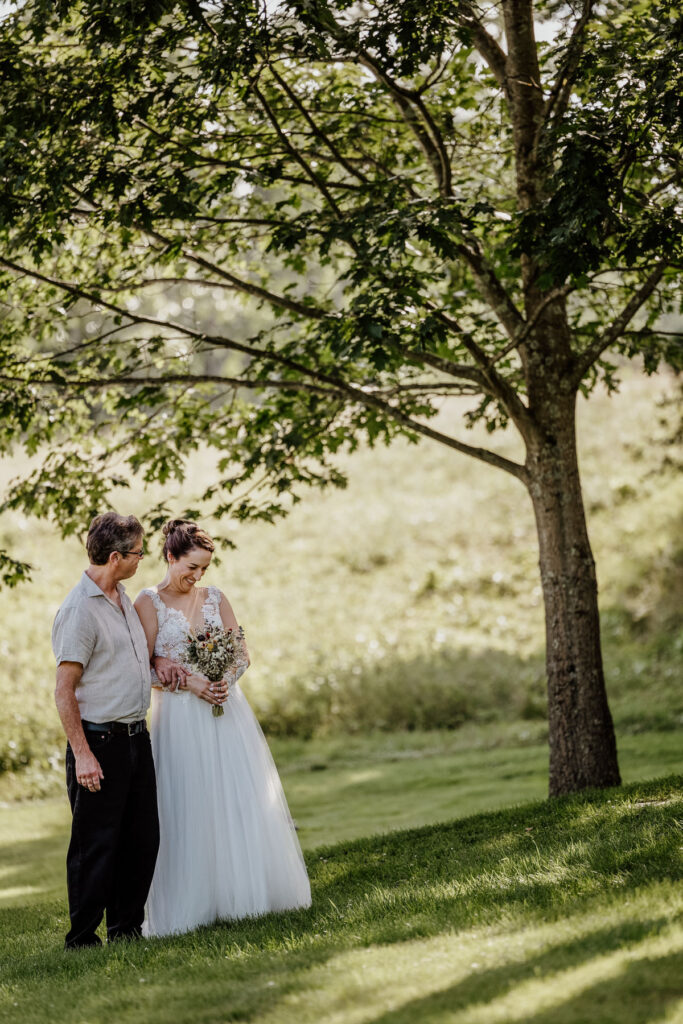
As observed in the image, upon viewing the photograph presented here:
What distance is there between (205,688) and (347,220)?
10.5 feet

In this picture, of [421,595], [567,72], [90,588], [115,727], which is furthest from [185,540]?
[421,595]

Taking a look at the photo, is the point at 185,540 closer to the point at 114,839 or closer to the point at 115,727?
the point at 115,727

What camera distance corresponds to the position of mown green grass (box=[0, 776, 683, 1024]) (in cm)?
374

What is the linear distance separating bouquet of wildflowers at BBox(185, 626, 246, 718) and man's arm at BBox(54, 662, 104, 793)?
654 mm

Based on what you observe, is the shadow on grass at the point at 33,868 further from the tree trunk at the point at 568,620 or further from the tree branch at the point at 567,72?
the tree branch at the point at 567,72

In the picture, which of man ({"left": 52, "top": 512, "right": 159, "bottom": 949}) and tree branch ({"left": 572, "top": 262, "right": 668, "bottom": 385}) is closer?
man ({"left": 52, "top": 512, "right": 159, "bottom": 949})

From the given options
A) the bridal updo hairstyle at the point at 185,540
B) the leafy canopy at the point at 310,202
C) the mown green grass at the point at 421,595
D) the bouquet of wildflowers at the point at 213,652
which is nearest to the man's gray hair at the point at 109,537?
the bridal updo hairstyle at the point at 185,540

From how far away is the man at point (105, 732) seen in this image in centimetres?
535

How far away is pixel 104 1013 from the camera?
4.25 m

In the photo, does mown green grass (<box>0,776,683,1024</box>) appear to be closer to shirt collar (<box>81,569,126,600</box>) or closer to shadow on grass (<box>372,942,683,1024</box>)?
shadow on grass (<box>372,942,683,1024</box>)

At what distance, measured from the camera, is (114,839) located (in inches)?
214

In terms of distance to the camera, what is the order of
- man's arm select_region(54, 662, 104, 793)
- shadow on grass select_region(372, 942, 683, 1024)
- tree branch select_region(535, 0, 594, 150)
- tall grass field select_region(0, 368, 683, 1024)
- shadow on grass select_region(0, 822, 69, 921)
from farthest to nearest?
shadow on grass select_region(0, 822, 69, 921) → tree branch select_region(535, 0, 594, 150) → man's arm select_region(54, 662, 104, 793) → tall grass field select_region(0, 368, 683, 1024) → shadow on grass select_region(372, 942, 683, 1024)

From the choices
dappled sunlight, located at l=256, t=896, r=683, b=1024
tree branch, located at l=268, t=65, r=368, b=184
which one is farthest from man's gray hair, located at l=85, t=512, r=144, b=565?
tree branch, located at l=268, t=65, r=368, b=184

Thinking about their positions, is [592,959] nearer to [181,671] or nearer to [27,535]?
[181,671]
